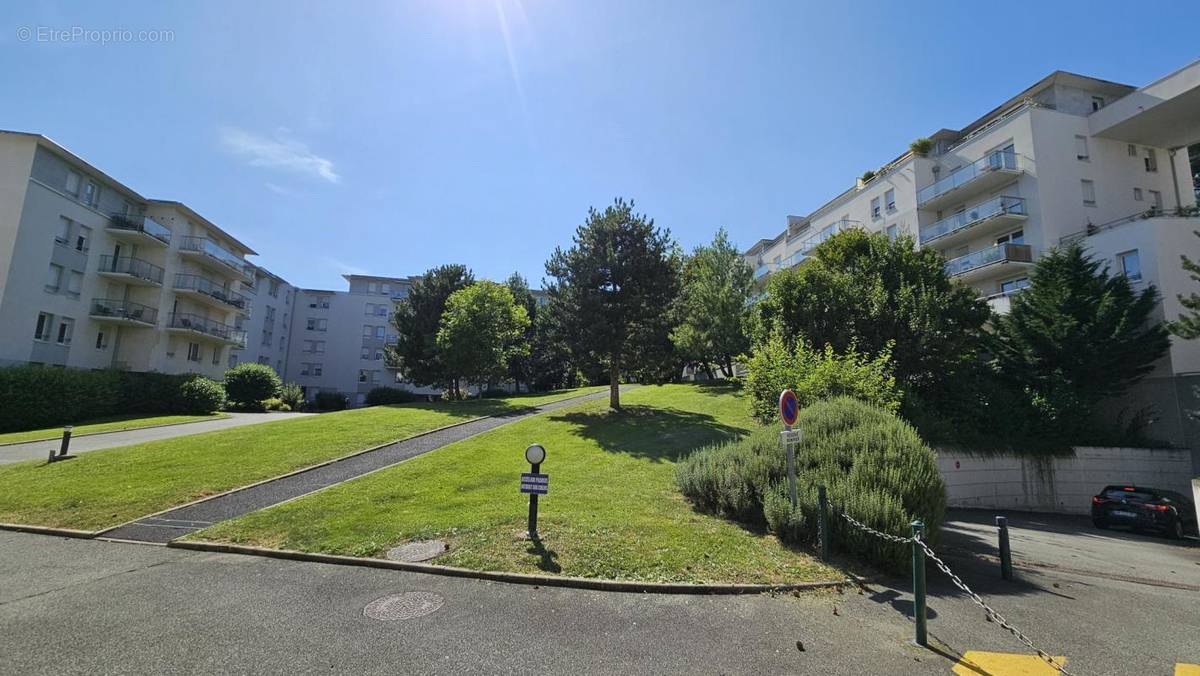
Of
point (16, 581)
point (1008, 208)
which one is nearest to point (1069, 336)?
point (1008, 208)

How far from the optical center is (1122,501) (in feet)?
52.2

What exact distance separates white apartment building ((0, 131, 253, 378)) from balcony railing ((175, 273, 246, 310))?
0.31 ft

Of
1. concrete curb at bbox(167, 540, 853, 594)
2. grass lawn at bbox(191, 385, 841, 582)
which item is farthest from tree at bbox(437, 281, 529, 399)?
concrete curb at bbox(167, 540, 853, 594)

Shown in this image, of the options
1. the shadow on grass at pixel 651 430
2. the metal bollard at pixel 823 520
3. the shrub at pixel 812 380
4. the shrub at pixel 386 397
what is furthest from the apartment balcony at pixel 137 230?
the metal bollard at pixel 823 520

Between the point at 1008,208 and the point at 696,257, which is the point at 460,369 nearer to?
the point at 696,257

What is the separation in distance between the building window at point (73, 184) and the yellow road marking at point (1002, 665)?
152ft

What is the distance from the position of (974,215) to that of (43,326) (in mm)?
54684

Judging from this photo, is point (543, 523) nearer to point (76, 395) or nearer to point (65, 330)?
point (76, 395)

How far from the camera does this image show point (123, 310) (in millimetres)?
34438

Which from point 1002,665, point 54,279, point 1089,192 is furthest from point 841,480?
point 54,279

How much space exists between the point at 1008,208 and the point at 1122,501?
57.4 feet

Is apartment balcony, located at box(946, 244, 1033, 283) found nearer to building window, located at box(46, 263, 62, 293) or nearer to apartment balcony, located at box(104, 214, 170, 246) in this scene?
building window, located at box(46, 263, 62, 293)

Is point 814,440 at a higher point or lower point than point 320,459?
higher

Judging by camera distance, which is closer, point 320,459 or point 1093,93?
point 320,459
